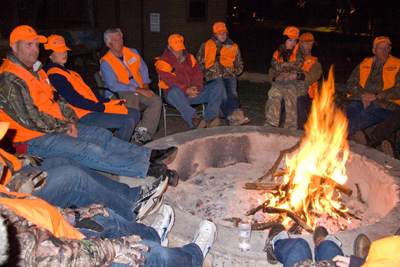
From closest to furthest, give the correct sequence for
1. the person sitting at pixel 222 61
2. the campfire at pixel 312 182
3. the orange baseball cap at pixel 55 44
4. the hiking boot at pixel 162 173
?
1. the campfire at pixel 312 182
2. the hiking boot at pixel 162 173
3. the orange baseball cap at pixel 55 44
4. the person sitting at pixel 222 61

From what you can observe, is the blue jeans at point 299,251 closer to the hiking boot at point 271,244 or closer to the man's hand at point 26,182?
the hiking boot at point 271,244

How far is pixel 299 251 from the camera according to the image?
6.76ft

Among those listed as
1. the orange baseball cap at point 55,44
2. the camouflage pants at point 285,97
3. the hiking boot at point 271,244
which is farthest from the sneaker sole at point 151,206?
the camouflage pants at point 285,97

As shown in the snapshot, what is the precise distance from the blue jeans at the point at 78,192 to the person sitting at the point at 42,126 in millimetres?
450

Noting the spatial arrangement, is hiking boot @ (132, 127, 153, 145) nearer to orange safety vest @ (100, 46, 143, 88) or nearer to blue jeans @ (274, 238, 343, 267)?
orange safety vest @ (100, 46, 143, 88)

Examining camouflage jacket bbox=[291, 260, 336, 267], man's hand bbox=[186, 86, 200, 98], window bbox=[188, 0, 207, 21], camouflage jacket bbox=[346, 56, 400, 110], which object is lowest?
camouflage jacket bbox=[291, 260, 336, 267]

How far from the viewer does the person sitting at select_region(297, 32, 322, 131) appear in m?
4.73

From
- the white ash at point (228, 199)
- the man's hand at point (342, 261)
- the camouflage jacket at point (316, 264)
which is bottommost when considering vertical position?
the white ash at point (228, 199)

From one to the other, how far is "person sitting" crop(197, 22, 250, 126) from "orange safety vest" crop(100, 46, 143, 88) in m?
1.04

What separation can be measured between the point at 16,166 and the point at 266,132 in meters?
2.88

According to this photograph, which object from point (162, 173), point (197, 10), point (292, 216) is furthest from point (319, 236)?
point (197, 10)

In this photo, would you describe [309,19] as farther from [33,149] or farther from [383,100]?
[33,149]

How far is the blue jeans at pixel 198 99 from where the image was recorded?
4633 mm

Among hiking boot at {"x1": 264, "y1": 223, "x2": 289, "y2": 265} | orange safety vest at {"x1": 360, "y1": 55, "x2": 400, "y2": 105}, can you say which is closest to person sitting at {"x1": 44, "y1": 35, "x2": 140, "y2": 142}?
hiking boot at {"x1": 264, "y1": 223, "x2": 289, "y2": 265}
